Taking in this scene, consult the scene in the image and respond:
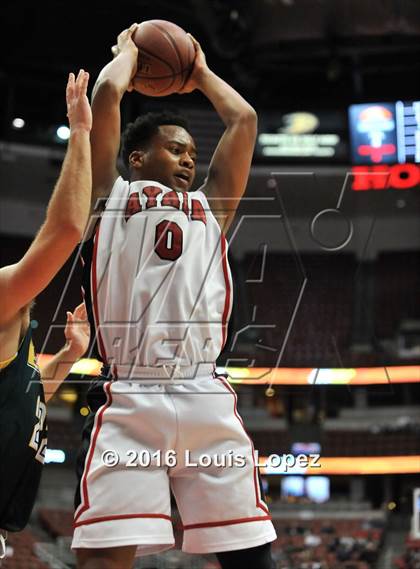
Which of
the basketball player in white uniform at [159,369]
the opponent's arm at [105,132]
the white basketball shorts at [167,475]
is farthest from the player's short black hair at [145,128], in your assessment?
the white basketball shorts at [167,475]

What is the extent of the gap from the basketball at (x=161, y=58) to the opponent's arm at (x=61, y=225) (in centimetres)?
56

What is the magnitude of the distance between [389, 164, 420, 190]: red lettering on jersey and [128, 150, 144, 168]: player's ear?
11722 millimetres

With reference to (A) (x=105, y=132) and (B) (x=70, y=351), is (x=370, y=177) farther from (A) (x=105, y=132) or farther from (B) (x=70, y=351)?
(A) (x=105, y=132)

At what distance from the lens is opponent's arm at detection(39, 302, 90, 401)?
3.20m

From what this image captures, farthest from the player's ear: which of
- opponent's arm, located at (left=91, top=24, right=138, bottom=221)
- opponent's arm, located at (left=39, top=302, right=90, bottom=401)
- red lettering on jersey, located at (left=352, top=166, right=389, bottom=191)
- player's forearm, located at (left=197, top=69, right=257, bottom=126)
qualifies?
red lettering on jersey, located at (left=352, top=166, right=389, bottom=191)

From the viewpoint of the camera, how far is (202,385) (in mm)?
2400

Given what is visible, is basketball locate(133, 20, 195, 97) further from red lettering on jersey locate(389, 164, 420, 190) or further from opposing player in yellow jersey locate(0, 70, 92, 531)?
red lettering on jersey locate(389, 164, 420, 190)

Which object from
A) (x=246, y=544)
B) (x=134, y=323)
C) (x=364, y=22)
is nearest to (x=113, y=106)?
(x=134, y=323)

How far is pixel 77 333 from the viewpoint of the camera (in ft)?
10.6

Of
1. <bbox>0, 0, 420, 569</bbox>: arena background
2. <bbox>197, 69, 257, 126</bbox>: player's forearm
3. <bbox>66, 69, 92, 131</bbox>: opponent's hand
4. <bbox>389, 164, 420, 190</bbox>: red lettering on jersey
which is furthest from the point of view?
<bbox>389, 164, 420, 190</bbox>: red lettering on jersey

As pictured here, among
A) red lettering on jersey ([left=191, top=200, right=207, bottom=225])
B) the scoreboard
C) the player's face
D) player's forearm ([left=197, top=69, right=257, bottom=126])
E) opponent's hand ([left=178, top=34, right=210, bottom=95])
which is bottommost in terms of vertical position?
red lettering on jersey ([left=191, top=200, right=207, bottom=225])

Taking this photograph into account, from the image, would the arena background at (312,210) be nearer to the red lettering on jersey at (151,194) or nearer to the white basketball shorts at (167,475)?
the red lettering on jersey at (151,194)

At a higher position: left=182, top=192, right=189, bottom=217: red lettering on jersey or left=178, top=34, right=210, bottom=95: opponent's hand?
left=178, top=34, right=210, bottom=95: opponent's hand

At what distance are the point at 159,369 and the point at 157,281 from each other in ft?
0.83
